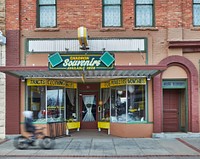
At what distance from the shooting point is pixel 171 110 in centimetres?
1697

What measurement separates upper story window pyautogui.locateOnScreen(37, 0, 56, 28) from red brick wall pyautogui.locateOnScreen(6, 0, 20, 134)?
108 centimetres

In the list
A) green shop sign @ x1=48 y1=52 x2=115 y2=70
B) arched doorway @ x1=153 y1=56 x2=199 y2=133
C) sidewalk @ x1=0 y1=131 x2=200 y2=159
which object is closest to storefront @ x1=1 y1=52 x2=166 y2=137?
arched doorway @ x1=153 y1=56 x2=199 y2=133

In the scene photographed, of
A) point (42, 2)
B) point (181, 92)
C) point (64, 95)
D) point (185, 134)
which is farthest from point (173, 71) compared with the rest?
point (42, 2)

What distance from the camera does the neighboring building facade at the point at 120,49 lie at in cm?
1616

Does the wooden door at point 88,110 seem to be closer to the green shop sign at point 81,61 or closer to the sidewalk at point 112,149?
the sidewalk at point 112,149

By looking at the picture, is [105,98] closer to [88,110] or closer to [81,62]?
[88,110]

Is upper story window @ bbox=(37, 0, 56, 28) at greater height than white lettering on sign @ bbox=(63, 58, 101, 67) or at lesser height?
greater

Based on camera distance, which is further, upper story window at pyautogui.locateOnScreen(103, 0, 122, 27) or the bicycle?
upper story window at pyautogui.locateOnScreen(103, 0, 122, 27)

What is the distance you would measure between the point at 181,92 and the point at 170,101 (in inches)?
28.1

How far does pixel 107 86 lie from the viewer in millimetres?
17641

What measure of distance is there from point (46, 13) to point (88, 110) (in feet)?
19.6

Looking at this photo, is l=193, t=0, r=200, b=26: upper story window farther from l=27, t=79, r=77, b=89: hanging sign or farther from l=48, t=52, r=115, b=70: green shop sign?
l=27, t=79, r=77, b=89: hanging sign

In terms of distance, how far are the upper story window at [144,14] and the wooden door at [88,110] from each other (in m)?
5.06

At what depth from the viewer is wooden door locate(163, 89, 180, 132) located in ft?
55.7
